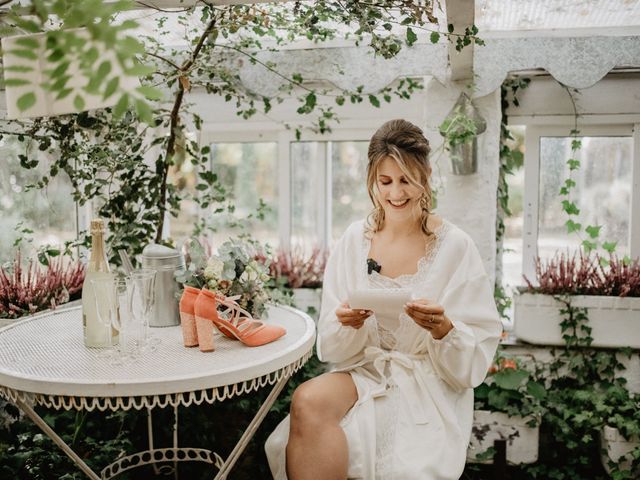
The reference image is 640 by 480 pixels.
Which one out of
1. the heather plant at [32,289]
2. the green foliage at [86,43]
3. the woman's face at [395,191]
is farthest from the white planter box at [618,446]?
the green foliage at [86,43]

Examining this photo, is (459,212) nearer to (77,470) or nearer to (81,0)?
(77,470)

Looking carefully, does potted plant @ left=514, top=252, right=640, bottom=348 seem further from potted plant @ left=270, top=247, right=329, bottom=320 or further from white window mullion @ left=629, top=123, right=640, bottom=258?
potted plant @ left=270, top=247, right=329, bottom=320

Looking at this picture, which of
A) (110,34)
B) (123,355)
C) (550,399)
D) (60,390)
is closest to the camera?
(110,34)

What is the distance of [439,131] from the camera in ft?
10.9

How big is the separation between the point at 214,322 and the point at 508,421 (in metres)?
1.77

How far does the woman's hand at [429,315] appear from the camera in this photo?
196 centimetres

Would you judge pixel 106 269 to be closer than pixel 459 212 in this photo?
Yes

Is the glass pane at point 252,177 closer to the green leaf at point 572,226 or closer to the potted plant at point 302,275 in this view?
the potted plant at point 302,275

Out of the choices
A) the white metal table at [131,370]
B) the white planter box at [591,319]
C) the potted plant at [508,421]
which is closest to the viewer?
the white metal table at [131,370]

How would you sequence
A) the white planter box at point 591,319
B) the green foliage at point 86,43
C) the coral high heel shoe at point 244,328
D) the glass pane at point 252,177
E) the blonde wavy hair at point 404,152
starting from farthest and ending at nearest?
the glass pane at point 252,177, the white planter box at point 591,319, the blonde wavy hair at point 404,152, the coral high heel shoe at point 244,328, the green foliage at point 86,43

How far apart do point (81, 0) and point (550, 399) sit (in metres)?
3.09

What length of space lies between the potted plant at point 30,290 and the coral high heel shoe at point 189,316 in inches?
42.0

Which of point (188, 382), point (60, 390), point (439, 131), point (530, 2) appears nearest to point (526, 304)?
point (439, 131)

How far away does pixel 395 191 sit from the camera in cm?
227
